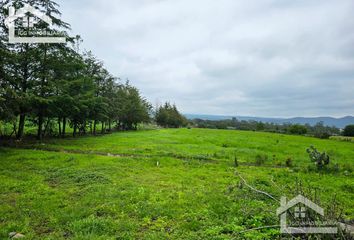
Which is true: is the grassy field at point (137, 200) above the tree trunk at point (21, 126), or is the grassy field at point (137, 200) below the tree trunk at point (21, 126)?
below

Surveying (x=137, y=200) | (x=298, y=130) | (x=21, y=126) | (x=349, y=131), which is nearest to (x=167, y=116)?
(x=298, y=130)

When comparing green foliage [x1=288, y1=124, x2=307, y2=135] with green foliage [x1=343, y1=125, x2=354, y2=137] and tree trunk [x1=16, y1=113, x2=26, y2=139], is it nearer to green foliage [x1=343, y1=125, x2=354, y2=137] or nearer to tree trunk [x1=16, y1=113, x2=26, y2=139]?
green foliage [x1=343, y1=125, x2=354, y2=137]

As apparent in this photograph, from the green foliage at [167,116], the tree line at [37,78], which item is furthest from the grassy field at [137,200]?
the green foliage at [167,116]

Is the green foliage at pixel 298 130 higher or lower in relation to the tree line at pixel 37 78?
lower

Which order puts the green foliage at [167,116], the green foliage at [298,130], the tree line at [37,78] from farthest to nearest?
1. the green foliage at [167,116]
2. the green foliage at [298,130]
3. the tree line at [37,78]

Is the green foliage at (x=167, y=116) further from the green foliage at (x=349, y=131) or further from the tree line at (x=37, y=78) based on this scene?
the tree line at (x=37, y=78)

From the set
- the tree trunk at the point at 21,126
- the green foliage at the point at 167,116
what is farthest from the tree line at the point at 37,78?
the green foliage at the point at 167,116

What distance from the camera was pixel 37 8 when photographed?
78.0 feet

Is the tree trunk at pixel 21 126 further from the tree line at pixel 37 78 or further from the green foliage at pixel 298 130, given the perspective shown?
the green foliage at pixel 298 130

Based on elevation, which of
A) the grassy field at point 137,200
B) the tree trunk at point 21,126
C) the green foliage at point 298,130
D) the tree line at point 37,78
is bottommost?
the grassy field at point 137,200

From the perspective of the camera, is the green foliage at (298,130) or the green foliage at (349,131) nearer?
the green foliage at (349,131)

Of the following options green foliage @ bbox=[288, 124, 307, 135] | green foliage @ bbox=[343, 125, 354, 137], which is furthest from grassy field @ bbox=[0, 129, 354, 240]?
green foliage @ bbox=[343, 125, 354, 137]

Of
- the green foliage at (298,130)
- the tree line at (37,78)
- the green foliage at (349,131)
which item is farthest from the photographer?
the green foliage at (298,130)

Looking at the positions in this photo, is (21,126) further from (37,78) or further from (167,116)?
(167,116)
